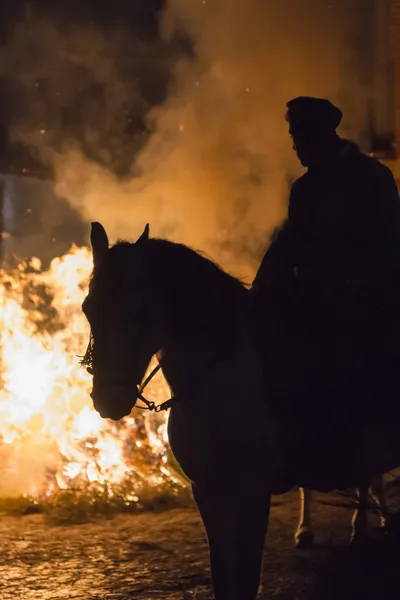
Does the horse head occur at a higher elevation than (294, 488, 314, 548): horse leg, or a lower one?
higher

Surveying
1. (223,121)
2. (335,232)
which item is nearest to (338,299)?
(335,232)

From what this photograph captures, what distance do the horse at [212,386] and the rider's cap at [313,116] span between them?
1.02 meters

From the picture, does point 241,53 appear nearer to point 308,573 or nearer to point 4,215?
point 4,215

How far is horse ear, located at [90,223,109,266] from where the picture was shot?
14.8 feet

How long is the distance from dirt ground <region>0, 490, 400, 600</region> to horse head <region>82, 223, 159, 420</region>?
2.36 m

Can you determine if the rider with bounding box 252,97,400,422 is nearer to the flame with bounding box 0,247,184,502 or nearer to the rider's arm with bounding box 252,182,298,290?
the rider's arm with bounding box 252,182,298,290

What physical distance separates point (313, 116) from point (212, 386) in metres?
1.71

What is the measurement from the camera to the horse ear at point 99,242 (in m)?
4.51

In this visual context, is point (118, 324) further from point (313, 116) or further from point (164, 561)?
point (164, 561)

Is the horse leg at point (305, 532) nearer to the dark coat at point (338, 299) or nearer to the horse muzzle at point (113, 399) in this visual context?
the dark coat at point (338, 299)

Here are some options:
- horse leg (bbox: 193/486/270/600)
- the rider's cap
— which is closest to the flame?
horse leg (bbox: 193/486/270/600)

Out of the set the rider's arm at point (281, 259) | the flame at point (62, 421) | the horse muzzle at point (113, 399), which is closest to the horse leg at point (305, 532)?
the flame at point (62, 421)

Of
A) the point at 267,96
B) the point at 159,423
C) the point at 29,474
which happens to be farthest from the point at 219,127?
the point at 29,474

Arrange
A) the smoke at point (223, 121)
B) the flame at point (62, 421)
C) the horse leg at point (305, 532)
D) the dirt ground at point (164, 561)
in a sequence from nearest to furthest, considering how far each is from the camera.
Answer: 1. the dirt ground at point (164, 561)
2. the horse leg at point (305, 532)
3. the flame at point (62, 421)
4. the smoke at point (223, 121)
